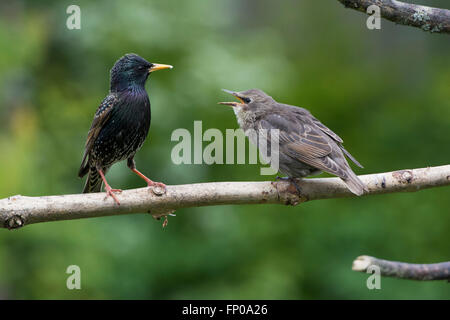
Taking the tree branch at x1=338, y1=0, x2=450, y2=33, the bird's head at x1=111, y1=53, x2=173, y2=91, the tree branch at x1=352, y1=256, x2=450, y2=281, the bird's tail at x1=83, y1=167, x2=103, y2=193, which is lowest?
the tree branch at x1=352, y1=256, x2=450, y2=281

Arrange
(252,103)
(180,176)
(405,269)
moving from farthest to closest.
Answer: (180,176) → (252,103) → (405,269)

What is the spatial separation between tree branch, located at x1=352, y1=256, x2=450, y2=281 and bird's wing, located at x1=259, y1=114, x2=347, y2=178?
1.50 meters

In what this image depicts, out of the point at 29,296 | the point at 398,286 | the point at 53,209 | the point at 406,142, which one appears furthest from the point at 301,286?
the point at 53,209

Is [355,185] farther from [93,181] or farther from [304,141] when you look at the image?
[93,181]

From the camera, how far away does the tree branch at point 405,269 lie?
2.69 metres

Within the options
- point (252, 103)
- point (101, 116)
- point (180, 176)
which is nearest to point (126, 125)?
point (101, 116)

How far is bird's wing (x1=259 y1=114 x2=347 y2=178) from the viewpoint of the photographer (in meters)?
4.38

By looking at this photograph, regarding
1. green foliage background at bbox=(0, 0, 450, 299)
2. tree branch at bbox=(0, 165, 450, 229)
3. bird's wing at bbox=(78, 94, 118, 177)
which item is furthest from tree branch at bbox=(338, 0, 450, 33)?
green foliage background at bbox=(0, 0, 450, 299)

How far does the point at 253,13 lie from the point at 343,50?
2.47 m

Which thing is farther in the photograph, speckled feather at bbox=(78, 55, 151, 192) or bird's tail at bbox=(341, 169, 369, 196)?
speckled feather at bbox=(78, 55, 151, 192)

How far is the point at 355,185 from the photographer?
13.1 ft

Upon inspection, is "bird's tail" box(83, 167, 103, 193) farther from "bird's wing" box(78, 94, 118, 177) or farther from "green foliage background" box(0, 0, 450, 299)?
"green foliage background" box(0, 0, 450, 299)

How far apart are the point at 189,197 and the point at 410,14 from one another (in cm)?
186

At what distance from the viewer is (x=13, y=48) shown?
6.58m
